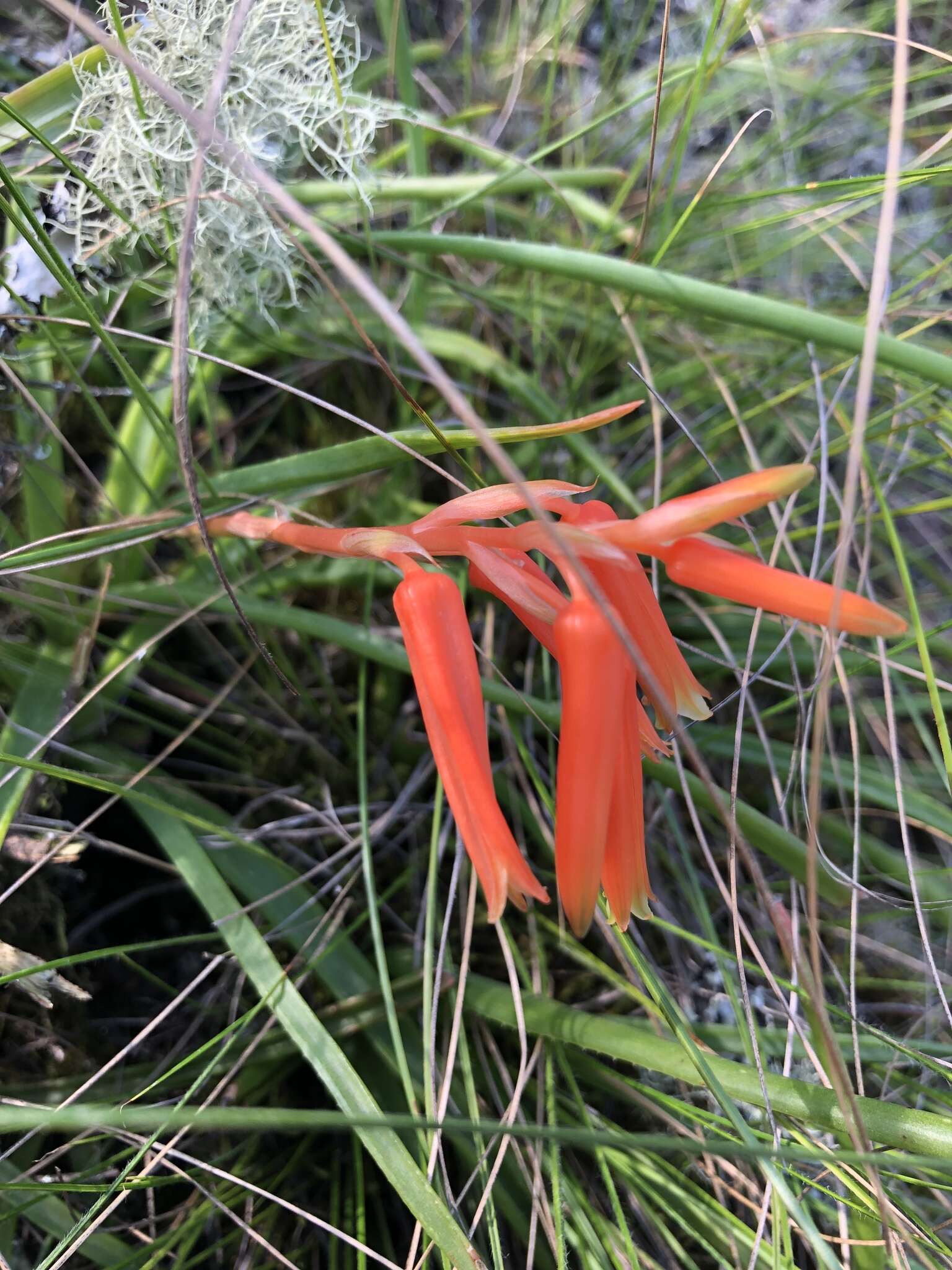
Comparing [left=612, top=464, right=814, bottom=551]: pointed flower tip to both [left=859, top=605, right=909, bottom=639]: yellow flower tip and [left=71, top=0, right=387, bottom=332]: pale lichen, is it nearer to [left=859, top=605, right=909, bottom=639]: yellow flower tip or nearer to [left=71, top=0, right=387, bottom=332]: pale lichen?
[left=859, top=605, right=909, bottom=639]: yellow flower tip

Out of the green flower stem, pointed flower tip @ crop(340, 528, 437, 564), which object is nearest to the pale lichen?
the green flower stem

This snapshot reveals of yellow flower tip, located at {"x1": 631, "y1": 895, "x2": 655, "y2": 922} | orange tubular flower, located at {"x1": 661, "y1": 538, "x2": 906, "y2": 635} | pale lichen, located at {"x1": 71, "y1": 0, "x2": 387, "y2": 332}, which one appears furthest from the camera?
pale lichen, located at {"x1": 71, "y1": 0, "x2": 387, "y2": 332}

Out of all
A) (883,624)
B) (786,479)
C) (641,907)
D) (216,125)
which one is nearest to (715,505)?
(786,479)

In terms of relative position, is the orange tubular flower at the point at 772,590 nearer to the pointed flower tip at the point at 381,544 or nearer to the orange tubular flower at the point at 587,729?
the orange tubular flower at the point at 587,729

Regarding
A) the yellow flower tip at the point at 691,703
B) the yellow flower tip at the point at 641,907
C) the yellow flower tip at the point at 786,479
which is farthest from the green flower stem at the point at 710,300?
the yellow flower tip at the point at 641,907

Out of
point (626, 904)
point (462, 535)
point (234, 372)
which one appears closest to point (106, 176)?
point (234, 372)

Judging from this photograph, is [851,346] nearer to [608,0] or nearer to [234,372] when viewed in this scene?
[234,372]
